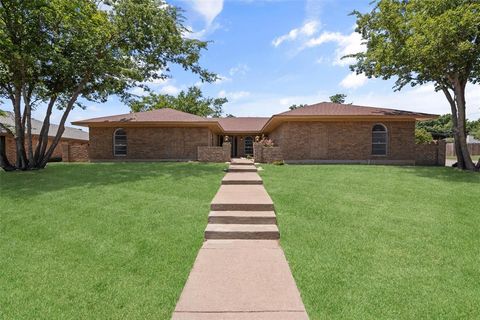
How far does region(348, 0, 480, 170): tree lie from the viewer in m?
12.1

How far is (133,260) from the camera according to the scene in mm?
4391

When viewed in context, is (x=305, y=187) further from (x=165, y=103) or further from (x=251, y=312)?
(x=165, y=103)

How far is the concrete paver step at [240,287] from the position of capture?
3.09m

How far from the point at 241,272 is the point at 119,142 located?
1938 cm

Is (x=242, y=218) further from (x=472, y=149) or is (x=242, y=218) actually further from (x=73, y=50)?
(x=472, y=149)

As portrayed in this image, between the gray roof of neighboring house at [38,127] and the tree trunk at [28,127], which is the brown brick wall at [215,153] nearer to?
the tree trunk at [28,127]

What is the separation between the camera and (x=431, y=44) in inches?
480

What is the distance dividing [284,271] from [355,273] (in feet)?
3.10

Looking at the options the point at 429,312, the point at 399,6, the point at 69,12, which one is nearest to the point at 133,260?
the point at 429,312

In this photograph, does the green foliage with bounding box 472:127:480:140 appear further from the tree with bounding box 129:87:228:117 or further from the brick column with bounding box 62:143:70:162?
the brick column with bounding box 62:143:70:162

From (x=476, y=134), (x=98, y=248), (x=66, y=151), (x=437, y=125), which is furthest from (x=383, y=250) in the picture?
(x=437, y=125)

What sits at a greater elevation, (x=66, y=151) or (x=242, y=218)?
Answer: (x=66, y=151)

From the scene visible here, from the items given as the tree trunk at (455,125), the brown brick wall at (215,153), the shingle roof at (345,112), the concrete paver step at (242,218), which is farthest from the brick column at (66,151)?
the tree trunk at (455,125)

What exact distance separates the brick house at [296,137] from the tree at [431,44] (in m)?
2.71
